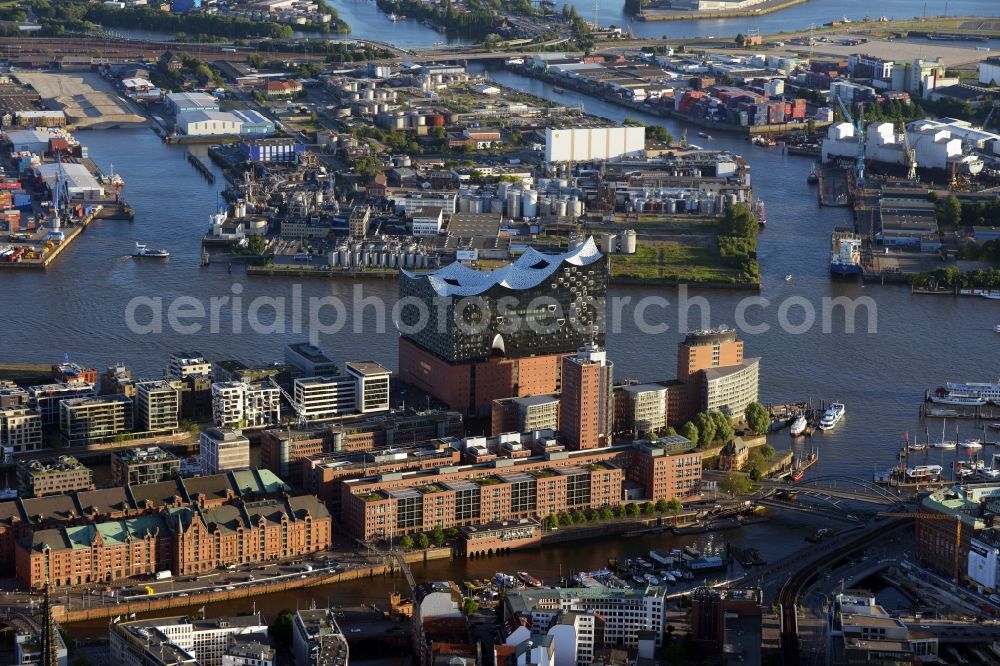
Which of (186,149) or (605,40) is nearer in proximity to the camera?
(186,149)

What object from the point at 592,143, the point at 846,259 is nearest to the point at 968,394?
the point at 846,259

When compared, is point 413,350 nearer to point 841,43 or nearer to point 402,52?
point 402,52

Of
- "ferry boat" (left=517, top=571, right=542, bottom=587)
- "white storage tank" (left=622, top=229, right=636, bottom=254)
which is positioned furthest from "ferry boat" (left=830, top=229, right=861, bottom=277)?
"ferry boat" (left=517, top=571, right=542, bottom=587)

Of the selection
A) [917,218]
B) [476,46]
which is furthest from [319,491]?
[476,46]

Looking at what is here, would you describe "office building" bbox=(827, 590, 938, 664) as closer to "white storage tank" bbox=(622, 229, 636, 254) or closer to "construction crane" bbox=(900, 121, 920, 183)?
"white storage tank" bbox=(622, 229, 636, 254)

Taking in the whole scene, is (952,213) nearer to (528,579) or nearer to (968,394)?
(968,394)

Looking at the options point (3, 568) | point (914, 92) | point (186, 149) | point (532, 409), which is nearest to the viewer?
point (3, 568)
